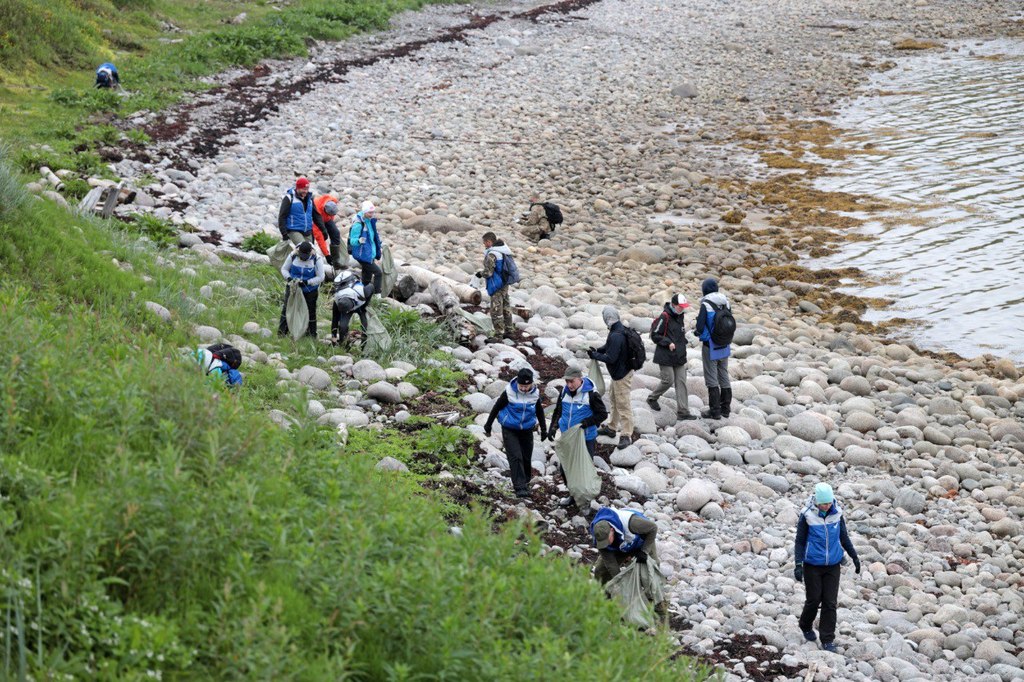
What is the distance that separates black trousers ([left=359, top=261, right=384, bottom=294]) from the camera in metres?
Result: 15.4

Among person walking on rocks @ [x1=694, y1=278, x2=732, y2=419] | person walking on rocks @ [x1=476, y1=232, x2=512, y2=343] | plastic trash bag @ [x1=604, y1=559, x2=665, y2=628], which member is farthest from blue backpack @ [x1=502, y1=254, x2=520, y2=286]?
plastic trash bag @ [x1=604, y1=559, x2=665, y2=628]

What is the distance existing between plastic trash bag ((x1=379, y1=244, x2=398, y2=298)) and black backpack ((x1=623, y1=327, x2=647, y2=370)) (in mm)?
4550

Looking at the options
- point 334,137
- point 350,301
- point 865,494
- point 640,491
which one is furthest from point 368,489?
point 334,137

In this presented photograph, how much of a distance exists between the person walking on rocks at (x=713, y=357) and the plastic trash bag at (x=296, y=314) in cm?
541

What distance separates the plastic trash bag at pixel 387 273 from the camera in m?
15.8

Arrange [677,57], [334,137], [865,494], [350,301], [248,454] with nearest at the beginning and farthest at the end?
[248,454], [865,494], [350,301], [334,137], [677,57]

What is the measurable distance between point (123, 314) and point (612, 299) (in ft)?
30.3

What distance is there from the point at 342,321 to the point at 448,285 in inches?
112

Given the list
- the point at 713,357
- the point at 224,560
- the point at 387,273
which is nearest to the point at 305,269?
the point at 387,273

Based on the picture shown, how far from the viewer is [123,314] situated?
11727mm

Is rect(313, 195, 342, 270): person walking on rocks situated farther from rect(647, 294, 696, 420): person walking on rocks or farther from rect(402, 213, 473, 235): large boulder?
rect(647, 294, 696, 420): person walking on rocks

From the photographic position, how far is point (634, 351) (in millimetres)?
12961

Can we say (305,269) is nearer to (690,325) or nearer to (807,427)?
(690,325)

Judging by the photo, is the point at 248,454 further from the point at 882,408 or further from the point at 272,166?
the point at 272,166
